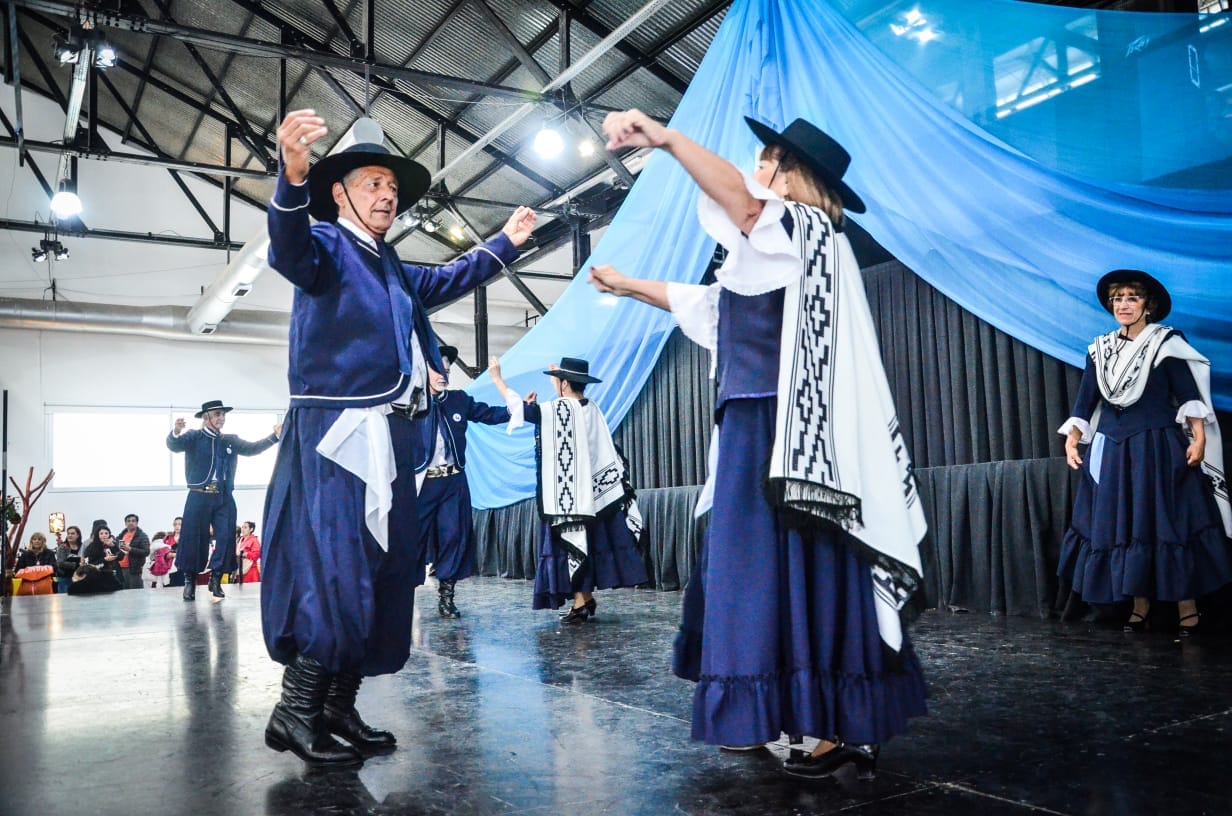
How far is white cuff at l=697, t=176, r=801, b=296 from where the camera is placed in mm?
1568

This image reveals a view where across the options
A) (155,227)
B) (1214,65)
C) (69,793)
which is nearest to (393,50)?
(155,227)

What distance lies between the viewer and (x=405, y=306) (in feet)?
6.23

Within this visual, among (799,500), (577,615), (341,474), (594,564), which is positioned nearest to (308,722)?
(341,474)

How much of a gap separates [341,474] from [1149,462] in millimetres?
2831

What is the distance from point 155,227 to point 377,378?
1212cm

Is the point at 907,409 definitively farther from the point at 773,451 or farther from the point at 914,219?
the point at 773,451

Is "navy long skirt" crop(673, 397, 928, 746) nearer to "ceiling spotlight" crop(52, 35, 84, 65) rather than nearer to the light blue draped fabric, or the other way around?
the light blue draped fabric

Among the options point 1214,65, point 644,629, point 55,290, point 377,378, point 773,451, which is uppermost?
point 55,290

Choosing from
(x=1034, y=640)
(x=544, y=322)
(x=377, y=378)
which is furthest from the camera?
(x=544, y=322)

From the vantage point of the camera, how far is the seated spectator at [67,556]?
956 cm

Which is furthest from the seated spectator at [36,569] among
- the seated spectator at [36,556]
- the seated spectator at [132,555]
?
the seated spectator at [132,555]

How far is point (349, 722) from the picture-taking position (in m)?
1.93

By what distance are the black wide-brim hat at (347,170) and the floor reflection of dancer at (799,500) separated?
25.4 inches

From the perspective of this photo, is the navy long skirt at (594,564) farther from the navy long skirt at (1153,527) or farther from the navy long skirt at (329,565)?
the navy long skirt at (329,565)
